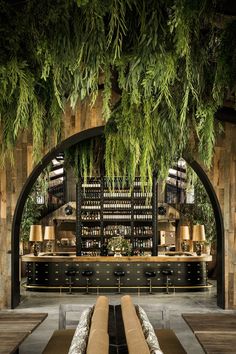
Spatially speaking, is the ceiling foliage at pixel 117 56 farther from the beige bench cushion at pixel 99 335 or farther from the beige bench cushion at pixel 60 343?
the beige bench cushion at pixel 60 343

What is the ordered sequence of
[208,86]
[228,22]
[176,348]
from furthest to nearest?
[176,348] < [208,86] < [228,22]

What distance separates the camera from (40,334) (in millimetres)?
7262

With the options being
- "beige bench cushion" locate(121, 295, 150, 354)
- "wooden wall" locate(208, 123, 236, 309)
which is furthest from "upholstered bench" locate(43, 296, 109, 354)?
"wooden wall" locate(208, 123, 236, 309)

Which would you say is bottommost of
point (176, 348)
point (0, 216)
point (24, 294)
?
point (24, 294)

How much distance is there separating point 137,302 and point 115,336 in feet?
24.5

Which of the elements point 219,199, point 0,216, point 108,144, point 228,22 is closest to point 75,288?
point 0,216

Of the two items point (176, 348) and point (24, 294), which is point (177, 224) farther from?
point (176, 348)

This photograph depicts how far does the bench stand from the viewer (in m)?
2.69

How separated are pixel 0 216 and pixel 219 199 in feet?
12.1

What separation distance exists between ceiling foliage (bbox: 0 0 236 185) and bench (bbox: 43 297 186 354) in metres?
0.94

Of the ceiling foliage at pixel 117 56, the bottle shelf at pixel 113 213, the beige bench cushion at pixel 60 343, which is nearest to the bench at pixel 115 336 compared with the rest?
the beige bench cushion at pixel 60 343

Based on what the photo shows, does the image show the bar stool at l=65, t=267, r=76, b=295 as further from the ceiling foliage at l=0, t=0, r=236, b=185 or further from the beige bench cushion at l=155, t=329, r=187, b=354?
the ceiling foliage at l=0, t=0, r=236, b=185

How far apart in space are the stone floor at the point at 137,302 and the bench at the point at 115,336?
1608 mm

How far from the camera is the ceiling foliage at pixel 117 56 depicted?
225 centimetres
